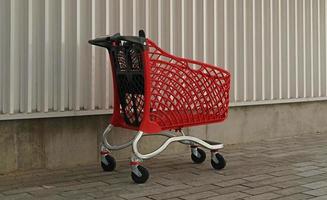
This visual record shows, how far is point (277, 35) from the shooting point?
7.56m

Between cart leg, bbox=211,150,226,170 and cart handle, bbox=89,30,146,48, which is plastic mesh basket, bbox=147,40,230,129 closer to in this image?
cart handle, bbox=89,30,146,48

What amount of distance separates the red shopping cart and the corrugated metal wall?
572 millimetres

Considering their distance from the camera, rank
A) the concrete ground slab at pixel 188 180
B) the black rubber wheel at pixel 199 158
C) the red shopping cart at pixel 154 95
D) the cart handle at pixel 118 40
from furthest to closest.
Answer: the black rubber wheel at pixel 199 158
the red shopping cart at pixel 154 95
the cart handle at pixel 118 40
the concrete ground slab at pixel 188 180

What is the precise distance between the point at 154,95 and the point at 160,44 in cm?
154

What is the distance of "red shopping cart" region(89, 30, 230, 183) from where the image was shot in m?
4.52

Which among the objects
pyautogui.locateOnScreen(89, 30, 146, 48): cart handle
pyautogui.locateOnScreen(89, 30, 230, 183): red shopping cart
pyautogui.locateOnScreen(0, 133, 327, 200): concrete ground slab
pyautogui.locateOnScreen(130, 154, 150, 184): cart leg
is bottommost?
pyautogui.locateOnScreen(0, 133, 327, 200): concrete ground slab

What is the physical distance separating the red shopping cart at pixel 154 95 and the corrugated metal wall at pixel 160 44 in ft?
1.88

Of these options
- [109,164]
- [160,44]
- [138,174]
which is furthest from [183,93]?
[160,44]

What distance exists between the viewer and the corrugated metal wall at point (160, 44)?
4.92m

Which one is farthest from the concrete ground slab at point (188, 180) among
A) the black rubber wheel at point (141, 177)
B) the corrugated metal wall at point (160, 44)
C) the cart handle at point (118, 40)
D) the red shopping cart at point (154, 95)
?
the cart handle at point (118, 40)

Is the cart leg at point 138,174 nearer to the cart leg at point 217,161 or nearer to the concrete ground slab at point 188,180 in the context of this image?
the concrete ground slab at point 188,180

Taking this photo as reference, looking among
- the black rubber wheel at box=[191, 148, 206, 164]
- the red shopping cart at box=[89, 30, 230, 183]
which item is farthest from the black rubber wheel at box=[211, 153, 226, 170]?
the black rubber wheel at box=[191, 148, 206, 164]

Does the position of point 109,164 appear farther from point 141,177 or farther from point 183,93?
point 183,93

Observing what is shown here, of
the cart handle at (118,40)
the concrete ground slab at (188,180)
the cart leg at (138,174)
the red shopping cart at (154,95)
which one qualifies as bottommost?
the concrete ground slab at (188,180)
